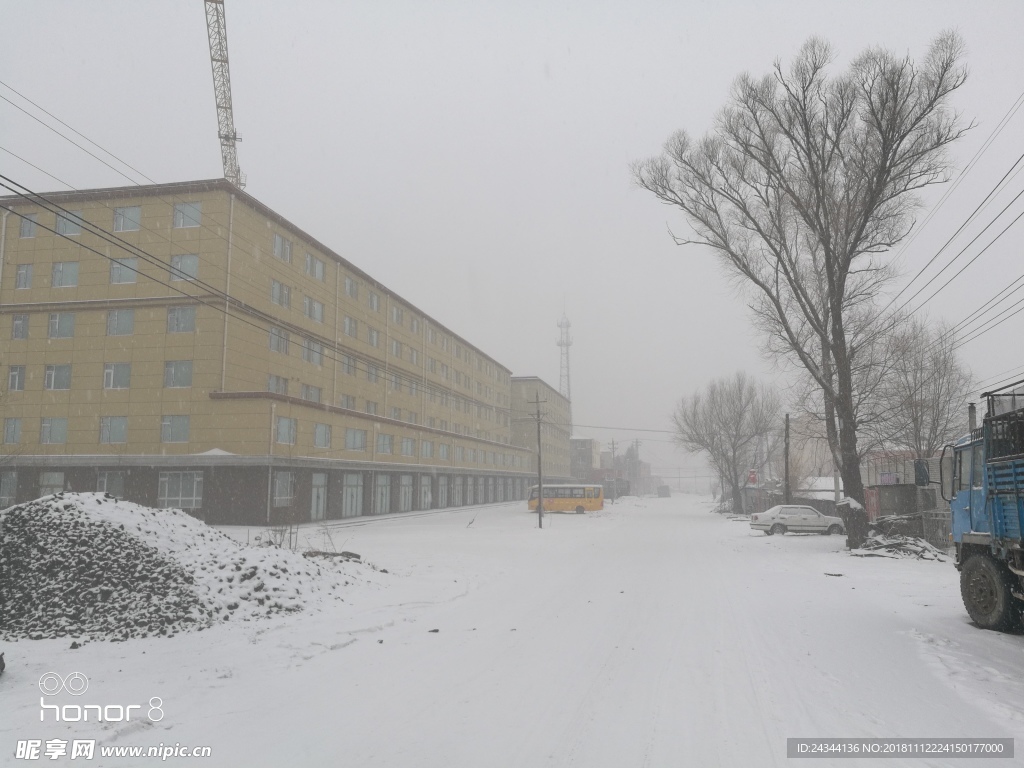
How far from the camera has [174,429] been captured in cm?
3547

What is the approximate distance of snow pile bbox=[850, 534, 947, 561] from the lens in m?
21.7

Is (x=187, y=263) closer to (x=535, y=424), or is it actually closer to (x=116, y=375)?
(x=116, y=375)

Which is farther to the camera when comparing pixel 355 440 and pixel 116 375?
pixel 355 440

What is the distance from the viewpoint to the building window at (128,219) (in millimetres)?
37438

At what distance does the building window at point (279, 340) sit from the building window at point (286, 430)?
4.71 meters

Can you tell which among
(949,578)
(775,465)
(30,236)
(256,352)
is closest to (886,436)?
(949,578)

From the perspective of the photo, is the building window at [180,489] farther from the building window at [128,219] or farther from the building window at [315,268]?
the building window at [315,268]

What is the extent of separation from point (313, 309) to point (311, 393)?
5497 mm

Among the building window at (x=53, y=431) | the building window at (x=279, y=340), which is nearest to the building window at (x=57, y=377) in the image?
the building window at (x=53, y=431)

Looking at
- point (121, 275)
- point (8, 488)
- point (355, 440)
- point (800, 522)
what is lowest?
point (800, 522)

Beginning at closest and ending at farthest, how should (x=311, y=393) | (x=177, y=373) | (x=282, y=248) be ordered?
(x=177, y=373)
(x=282, y=248)
(x=311, y=393)

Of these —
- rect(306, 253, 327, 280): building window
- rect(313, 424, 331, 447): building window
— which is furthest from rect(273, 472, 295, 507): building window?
rect(306, 253, 327, 280): building window

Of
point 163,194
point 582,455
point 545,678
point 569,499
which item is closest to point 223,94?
point 163,194

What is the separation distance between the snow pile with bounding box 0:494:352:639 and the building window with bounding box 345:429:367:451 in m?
31.1
